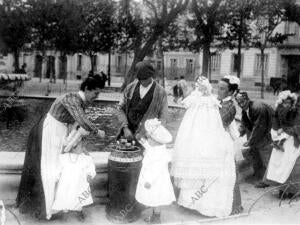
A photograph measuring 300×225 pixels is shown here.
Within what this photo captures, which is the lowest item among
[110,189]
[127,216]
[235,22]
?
[127,216]

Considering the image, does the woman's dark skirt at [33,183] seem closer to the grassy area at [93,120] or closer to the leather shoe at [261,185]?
the grassy area at [93,120]

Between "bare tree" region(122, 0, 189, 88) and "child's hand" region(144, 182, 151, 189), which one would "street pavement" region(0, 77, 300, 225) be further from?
"bare tree" region(122, 0, 189, 88)

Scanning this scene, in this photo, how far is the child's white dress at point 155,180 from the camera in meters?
4.48

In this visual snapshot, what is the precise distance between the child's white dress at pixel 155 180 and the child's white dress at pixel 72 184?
1.81 ft

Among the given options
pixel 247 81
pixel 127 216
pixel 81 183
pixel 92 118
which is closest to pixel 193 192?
pixel 127 216

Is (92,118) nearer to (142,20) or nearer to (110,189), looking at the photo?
(110,189)

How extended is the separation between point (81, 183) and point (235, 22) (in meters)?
20.9

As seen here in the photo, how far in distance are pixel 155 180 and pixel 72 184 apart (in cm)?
86

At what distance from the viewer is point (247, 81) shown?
36156 mm

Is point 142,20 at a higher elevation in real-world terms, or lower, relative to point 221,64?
higher

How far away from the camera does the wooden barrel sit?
4.51m

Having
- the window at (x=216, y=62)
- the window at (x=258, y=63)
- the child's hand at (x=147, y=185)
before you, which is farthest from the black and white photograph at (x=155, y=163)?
the window at (x=216, y=62)

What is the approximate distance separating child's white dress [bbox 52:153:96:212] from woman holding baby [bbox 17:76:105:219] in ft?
0.05

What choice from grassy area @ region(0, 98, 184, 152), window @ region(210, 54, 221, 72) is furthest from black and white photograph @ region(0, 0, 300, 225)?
window @ region(210, 54, 221, 72)
